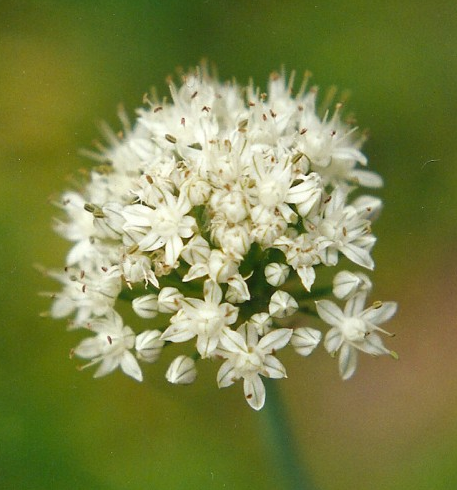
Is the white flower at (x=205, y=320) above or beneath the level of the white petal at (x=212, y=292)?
beneath

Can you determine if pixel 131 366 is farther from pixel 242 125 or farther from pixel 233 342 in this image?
pixel 242 125

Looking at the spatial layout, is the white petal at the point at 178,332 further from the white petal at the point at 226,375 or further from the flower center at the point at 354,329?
the flower center at the point at 354,329

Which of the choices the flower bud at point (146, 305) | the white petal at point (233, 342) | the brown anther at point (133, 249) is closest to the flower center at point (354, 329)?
the white petal at point (233, 342)

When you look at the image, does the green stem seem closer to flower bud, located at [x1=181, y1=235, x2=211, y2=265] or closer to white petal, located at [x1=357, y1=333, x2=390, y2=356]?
white petal, located at [x1=357, y1=333, x2=390, y2=356]

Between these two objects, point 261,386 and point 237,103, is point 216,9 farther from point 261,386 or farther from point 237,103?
point 261,386

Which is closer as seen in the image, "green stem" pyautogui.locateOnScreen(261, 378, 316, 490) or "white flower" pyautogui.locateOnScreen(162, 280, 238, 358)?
"white flower" pyautogui.locateOnScreen(162, 280, 238, 358)

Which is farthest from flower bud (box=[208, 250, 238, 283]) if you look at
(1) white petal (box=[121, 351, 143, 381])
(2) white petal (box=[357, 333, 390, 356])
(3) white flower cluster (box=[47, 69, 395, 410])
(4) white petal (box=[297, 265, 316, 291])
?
(2) white petal (box=[357, 333, 390, 356])

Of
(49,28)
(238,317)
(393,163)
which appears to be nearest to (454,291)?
(393,163)
